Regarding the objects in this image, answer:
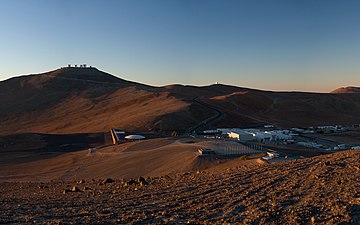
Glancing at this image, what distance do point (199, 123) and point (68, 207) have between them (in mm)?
59545

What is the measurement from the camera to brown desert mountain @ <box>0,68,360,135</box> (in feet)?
241

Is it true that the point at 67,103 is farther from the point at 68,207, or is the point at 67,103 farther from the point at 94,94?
the point at 68,207

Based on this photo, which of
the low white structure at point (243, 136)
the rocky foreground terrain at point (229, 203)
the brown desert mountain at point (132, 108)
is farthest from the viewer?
the brown desert mountain at point (132, 108)

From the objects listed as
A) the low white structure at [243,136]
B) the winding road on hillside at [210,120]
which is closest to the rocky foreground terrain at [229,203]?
the low white structure at [243,136]

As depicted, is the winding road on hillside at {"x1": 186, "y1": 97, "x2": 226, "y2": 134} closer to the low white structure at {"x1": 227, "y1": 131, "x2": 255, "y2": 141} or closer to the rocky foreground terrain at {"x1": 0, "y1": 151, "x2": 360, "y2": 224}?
the low white structure at {"x1": 227, "y1": 131, "x2": 255, "y2": 141}

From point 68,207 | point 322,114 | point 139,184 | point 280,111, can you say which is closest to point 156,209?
point 68,207

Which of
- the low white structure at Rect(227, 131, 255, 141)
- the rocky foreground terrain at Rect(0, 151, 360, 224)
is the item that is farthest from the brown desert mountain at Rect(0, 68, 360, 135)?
the rocky foreground terrain at Rect(0, 151, 360, 224)

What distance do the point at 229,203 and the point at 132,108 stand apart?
81312 millimetres

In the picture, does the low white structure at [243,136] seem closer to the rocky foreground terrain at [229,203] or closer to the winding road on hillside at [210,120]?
the winding road on hillside at [210,120]

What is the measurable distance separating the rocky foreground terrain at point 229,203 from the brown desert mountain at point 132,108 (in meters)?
49.6

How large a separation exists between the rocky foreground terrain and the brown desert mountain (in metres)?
49.6

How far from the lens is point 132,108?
3565 inches

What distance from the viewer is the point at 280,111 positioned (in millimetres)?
97312

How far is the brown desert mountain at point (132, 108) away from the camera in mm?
73500
